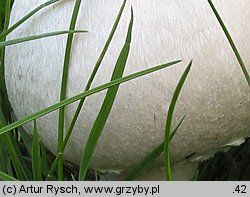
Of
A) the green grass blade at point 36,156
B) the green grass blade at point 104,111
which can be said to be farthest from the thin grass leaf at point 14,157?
the green grass blade at point 104,111

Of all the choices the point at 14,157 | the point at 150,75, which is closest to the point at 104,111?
the point at 150,75

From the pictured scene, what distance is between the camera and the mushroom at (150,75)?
0.89 meters

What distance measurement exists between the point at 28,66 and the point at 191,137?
32 centimetres

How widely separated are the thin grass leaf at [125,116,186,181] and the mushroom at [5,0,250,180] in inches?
0.4

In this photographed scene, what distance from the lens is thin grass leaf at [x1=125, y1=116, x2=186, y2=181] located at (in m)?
0.94

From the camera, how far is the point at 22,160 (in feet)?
3.97

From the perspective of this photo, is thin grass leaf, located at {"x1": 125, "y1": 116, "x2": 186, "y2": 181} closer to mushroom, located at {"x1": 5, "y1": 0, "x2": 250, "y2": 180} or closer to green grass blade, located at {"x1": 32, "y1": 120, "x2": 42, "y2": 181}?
mushroom, located at {"x1": 5, "y1": 0, "x2": 250, "y2": 180}

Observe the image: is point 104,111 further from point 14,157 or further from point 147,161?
point 14,157

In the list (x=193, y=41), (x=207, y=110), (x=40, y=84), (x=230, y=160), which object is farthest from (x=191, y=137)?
(x=230, y=160)

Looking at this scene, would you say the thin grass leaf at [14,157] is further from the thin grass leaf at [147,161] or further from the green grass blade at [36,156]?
the thin grass leaf at [147,161]

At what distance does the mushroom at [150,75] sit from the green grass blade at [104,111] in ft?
0.09

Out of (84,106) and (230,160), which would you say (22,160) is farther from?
(230,160)

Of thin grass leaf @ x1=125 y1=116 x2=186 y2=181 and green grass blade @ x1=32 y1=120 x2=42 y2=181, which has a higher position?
green grass blade @ x1=32 y1=120 x2=42 y2=181

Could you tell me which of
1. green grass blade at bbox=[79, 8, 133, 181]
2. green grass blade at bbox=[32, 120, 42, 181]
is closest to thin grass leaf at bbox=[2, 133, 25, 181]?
green grass blade at bbox=[32, 120, 42, 181]
